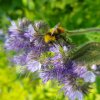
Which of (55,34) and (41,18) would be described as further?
(41,18)

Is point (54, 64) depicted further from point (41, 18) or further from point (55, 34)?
point (41, 18)

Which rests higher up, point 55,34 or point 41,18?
point 41,18

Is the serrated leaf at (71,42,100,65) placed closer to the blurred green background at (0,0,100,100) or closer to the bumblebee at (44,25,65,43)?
the bumblebee at (44,25,65,43)

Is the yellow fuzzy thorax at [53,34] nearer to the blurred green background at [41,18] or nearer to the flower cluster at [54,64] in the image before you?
the flower cluster at [54,64]

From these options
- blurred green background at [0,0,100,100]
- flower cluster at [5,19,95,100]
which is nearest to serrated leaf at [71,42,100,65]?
flower cluster at [5,19,95,100]

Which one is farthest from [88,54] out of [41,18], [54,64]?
[41,18]

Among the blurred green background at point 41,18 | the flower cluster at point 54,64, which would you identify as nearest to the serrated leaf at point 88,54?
the flower cluster at point 54,64

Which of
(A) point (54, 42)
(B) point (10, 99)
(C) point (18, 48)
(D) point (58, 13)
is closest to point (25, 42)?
(C) point (18, 48)
